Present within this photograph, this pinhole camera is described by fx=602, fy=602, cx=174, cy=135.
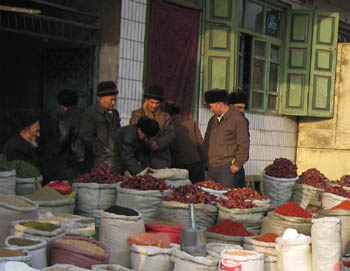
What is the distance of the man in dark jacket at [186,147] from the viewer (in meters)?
7.16

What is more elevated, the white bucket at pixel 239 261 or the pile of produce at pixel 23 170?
the pile of produce at pixel 23 170

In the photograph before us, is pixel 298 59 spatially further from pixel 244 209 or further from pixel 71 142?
pixel 244 209

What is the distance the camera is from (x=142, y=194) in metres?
4.98

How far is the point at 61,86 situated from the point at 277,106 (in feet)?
15.0

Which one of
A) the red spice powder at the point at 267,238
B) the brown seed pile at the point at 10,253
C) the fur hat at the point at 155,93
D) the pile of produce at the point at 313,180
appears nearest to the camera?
the brown seed pile at the point at 10,253

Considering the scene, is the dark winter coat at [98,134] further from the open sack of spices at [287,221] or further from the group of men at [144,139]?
the open sack of spices at [287,221]

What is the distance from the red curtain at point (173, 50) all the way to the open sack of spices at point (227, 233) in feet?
12.3

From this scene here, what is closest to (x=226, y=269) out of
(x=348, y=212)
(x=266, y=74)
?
(x=348, y=212)

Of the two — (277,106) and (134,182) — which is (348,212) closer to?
(134,182)

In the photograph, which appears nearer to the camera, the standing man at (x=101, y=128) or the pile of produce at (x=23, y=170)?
the pile of produce at (x=23, y=170)

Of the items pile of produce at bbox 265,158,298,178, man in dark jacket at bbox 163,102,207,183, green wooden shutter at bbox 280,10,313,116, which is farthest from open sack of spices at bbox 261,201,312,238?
green wooden shutter at bbox 280,10,313,116

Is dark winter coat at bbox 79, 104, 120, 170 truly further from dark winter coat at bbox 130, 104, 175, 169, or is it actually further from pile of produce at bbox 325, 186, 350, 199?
pile of produce at bbox 325, 186, 350, 199

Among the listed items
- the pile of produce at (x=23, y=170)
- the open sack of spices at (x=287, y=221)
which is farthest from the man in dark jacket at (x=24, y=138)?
the open sack of spices at (x=287, y=221)

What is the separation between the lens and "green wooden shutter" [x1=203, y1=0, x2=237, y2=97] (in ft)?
30.9
